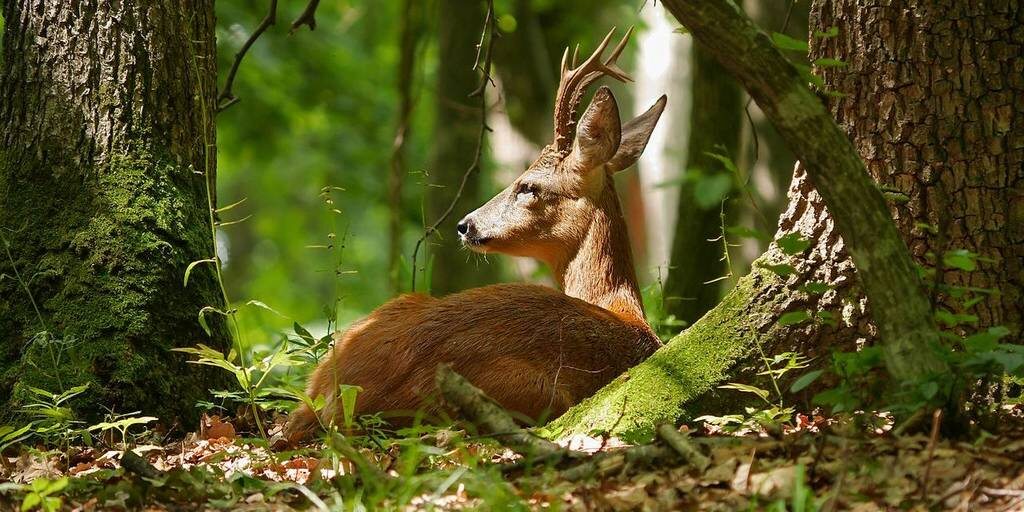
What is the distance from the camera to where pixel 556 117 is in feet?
23.4

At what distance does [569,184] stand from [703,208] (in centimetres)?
98

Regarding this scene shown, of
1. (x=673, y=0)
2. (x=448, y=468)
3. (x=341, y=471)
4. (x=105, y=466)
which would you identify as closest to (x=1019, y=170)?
(x=673, y=0)

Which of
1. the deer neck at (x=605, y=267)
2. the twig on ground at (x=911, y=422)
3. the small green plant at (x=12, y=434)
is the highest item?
the deer neck at (x=605, y=267)

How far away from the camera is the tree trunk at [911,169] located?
444cm

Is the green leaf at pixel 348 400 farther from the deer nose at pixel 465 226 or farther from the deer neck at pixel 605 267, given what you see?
the deer nose at pixel 465 226

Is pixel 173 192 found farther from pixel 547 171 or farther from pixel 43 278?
pixel 547 171

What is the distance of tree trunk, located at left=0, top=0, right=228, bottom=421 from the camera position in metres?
4.94

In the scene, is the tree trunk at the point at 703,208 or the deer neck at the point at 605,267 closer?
the deer neck at the point at 605,267

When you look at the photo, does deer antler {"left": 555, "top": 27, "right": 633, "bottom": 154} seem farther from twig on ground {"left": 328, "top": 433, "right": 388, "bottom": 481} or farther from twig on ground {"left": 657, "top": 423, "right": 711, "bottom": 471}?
twig on ground {"left": 328, "top": 433, "right": 388, "bottom": 481}

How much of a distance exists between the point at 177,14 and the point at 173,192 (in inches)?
32.7

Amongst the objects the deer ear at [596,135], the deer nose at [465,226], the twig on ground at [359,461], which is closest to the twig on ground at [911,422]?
the twig on ground at [359,461]

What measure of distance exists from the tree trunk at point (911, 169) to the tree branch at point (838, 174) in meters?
0.78

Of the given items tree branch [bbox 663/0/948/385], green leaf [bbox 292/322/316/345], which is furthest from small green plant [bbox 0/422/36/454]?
tree branch [bbox 663/0/948/385]

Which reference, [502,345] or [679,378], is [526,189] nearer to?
[502,345]
